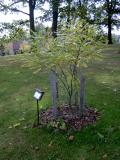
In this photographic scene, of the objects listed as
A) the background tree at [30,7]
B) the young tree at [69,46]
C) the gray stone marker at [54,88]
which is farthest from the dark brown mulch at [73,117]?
the background tree at [30,7]

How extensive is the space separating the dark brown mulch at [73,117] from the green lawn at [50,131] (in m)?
0.20

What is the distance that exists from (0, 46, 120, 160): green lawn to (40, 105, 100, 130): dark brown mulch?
0.65 feet

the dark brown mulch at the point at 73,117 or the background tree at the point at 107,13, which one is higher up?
the background tree at the point at 107,13

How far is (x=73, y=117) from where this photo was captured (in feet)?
26.8

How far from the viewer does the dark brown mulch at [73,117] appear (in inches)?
314

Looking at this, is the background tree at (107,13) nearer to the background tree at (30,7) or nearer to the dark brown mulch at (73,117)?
the background tree at (30,7)

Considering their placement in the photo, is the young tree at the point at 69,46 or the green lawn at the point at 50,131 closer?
the green lawn at the point at 50,131

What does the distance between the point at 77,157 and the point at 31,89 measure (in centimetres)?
479

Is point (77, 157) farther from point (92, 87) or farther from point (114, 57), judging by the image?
point (114, 57)

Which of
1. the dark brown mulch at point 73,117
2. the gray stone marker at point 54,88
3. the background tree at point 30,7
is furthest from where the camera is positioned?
the background tree at point 30,7

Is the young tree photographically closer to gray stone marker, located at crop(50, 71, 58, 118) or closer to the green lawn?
gray stone marker, located at crop(50, 71, 58, 118)

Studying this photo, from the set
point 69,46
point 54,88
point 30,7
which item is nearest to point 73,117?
point 54,88

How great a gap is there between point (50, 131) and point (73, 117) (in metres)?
0.66

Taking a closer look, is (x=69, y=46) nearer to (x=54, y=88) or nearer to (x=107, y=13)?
(x=54, y=88)
